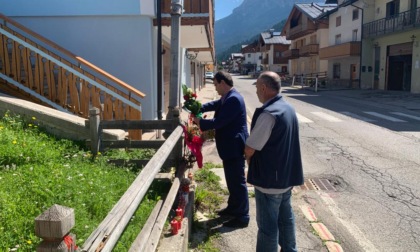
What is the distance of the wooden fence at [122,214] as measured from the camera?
4.93 ft

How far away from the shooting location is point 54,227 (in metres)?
1.48

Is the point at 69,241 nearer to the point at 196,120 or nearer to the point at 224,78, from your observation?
the point at 196,120

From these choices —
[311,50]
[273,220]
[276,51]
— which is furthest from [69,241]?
[276,51]

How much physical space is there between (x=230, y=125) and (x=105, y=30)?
Answer: 6.38m

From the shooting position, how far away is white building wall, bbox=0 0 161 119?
31.5 ft

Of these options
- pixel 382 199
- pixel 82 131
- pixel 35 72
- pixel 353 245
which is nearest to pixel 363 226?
pixel 353 245

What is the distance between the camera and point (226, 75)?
4637mm

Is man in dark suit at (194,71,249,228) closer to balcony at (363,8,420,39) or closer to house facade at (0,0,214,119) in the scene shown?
house facade at (0,0,214,119)

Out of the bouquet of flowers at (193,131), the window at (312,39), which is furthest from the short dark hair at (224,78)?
the window at (312,39)

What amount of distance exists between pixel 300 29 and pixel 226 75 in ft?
161

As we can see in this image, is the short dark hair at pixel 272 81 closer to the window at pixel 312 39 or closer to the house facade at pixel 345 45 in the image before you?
the house facade at pixel 345 45

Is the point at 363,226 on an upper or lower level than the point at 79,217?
lower

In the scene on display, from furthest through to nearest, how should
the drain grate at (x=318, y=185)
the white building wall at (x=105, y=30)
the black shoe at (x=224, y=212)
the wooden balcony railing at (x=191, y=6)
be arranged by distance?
the white building wall at (x=105, y=30) < the wooden balcony railing at (x=191, y=6) < the drain grate at (x=318, y=185) < the black shoe at (x=224, y=212)

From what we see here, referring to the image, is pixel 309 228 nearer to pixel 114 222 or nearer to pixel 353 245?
pixel 353 245
